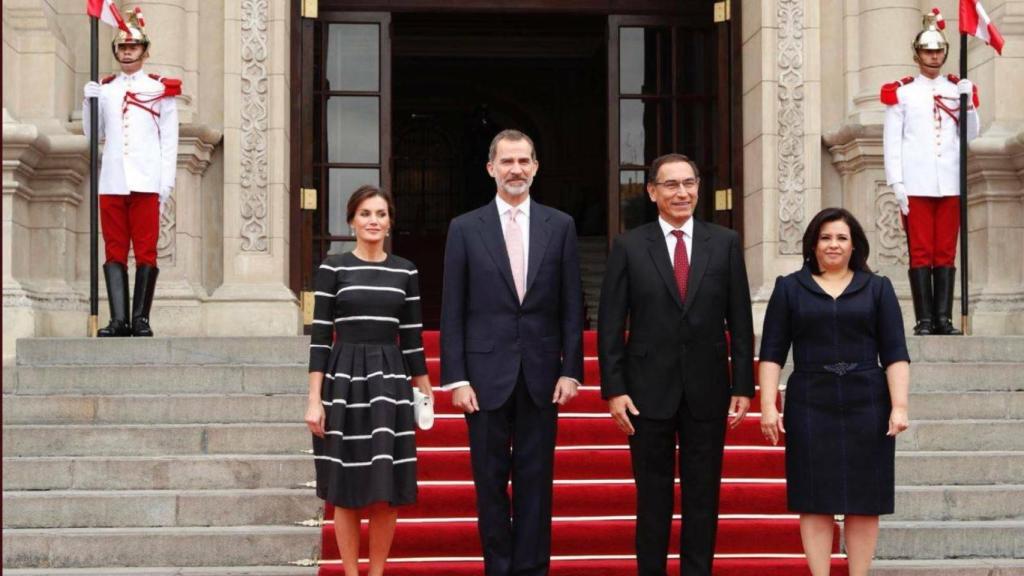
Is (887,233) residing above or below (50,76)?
below

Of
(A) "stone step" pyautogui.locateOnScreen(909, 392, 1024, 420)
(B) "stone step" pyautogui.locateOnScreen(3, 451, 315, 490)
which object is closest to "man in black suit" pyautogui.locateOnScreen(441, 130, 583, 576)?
(B) "stone step" pyautogui.locateOnScreen(3, 451, 315, 490)

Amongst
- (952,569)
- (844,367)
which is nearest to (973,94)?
(952,569)

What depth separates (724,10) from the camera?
10.4 metres

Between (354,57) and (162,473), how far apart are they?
5.13 m

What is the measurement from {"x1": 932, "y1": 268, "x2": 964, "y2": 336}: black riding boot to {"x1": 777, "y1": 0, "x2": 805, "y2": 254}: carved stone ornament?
1.71 m

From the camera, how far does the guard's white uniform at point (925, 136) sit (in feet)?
26.5

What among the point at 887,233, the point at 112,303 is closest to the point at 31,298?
the point at 112,303

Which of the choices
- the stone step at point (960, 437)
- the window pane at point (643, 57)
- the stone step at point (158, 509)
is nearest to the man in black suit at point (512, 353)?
the stone step at point (158, 509)

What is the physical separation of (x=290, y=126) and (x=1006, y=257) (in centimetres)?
546

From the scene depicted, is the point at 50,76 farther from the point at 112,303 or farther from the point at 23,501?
the point at 23,501

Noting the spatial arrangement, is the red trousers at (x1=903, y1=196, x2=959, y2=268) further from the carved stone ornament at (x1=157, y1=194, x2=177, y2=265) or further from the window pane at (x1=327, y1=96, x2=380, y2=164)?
the carved stone ornament at (x1=157, y1=194, x2=177, y2=265)

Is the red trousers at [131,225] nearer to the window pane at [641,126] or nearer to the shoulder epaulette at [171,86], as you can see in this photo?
the shoulder epaulette at [171,86]

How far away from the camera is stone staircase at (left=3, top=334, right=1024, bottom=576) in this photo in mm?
5586

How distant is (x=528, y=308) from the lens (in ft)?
15.0
